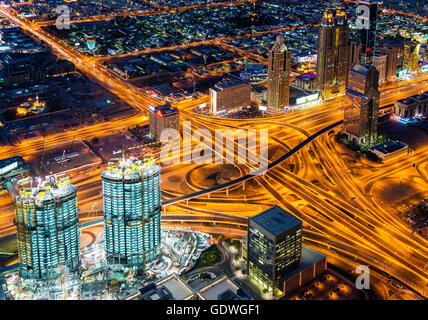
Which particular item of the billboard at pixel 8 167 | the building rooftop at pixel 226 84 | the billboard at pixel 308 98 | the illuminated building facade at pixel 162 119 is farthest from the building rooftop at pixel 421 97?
the billboard at pixel 8 167

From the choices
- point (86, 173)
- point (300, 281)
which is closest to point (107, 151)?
point (86, 173)

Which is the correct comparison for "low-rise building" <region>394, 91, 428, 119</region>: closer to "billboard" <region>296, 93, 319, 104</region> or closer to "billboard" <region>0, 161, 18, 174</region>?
"billboard" <region>296, 93, 319, 104</region>

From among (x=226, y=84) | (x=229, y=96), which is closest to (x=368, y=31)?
(x=226, y=84)

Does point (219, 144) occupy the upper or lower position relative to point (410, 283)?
upper

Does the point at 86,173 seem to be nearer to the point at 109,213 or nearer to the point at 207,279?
the point at 109,213

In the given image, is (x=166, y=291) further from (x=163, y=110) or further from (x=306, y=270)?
(x=163, y=110)

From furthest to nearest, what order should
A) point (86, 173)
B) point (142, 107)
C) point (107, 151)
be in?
point (142, 107) < point (107, 151) < point (86, 173)
